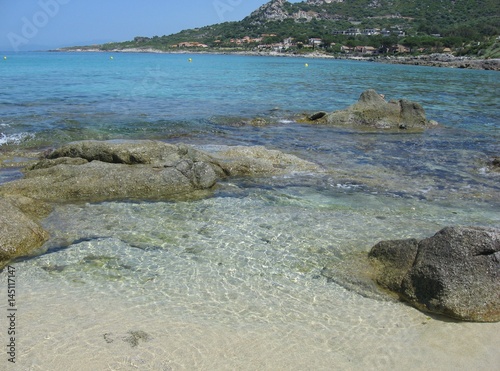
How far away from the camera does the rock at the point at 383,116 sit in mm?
22125

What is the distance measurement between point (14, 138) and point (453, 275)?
56.0 ft

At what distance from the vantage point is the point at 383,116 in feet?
74.5

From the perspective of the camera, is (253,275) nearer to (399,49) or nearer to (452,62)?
(452,62)

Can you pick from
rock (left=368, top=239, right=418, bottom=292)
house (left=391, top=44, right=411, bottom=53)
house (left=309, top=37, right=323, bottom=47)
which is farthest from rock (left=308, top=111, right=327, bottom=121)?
house (left=309, top=37, right=323, bottom=47)

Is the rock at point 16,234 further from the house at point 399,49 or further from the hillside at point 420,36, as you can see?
the house at point 399,49

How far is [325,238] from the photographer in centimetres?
855

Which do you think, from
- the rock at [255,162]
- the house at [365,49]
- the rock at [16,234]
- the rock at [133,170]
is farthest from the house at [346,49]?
the rock at [16,234]

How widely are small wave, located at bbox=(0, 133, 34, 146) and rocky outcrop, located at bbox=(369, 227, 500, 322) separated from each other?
50.8ft

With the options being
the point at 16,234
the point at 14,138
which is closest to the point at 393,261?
the point at 16,234

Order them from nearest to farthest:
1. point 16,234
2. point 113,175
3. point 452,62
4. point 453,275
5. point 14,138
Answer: point 453,275
point 16,234
point 113,175
point 14,138
point 452,62

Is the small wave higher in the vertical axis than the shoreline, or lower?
higher

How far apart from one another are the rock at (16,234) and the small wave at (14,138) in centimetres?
965

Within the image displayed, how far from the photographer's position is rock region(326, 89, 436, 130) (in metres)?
22.1

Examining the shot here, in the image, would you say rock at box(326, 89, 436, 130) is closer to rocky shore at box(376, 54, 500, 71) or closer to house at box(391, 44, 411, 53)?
rocky shore at box(376, 54, 500, 71)
